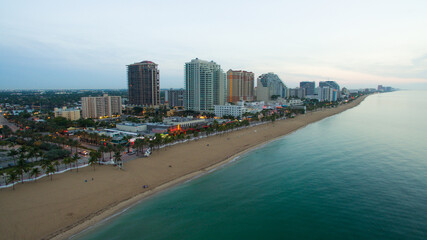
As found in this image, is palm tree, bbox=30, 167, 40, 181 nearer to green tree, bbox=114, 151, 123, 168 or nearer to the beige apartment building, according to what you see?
green tree, bbox=114, 151, 123, 168

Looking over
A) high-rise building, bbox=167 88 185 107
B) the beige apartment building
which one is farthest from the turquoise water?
high-rise building, bbox=167 88 185 107

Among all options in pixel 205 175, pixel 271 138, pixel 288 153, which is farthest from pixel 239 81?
pixel 205 175

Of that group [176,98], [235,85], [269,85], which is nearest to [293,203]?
[235,85]

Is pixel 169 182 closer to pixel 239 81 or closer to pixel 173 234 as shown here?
pixel 173 234

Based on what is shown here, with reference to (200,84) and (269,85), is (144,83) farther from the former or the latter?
(269,85)

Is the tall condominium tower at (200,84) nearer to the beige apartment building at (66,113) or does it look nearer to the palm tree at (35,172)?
the beige apartment building at (66,113)

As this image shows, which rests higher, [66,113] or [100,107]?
[100,107]
